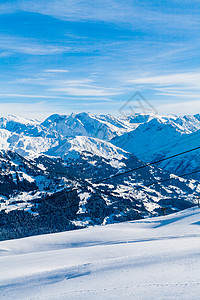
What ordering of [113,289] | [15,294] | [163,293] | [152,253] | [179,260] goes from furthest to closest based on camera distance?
1. [152,253]
2. [179,260]
3. [15,294]
4. [113,289]
5. [163,293]

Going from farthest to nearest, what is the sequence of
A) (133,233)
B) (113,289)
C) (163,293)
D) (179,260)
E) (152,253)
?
(133,233) < (152,253) < (179,260) < (113,289) < (163,293)

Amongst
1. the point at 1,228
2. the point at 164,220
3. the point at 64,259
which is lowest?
the point at 1,228

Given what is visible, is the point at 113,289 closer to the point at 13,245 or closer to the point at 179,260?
the point at 179,260

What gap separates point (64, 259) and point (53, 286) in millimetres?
6819

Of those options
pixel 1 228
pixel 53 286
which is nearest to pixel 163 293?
pixel 53 286

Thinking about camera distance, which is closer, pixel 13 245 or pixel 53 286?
pixel 53 286

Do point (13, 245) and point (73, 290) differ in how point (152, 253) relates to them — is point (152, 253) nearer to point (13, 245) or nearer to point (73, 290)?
point (73, 290)

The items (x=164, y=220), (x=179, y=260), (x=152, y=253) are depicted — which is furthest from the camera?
(x=164, y=220)

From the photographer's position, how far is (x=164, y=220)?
47.9 metres

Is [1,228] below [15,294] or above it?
below

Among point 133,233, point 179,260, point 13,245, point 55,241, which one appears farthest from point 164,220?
point 179,260

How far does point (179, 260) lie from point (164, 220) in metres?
33.5

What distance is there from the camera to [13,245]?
1246 inches

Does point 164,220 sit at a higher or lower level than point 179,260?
lower
